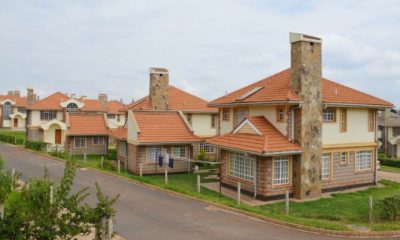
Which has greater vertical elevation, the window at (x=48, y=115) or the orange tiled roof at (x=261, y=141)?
the window at (x=48, y=115)

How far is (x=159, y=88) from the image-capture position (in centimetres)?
3406

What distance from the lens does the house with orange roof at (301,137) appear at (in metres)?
20.0

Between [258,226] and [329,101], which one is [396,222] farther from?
[329,101]

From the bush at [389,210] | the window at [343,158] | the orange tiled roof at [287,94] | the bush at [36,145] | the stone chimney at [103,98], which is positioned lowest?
the bush at [389,210]

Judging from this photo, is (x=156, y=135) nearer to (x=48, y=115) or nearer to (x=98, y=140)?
(x=98, y=140)

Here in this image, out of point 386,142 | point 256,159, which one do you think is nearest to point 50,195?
point 256,159

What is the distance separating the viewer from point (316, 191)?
20.8 meters

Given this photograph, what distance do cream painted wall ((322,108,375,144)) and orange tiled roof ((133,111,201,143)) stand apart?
32.7ft

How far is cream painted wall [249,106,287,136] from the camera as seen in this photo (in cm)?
2108

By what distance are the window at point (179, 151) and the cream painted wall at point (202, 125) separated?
689 centimetres

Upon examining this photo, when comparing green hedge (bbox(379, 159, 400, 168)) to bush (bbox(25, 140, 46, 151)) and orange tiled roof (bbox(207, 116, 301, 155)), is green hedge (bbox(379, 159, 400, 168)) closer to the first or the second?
orange tiled roof (bbox(207, 116, 301, 155))

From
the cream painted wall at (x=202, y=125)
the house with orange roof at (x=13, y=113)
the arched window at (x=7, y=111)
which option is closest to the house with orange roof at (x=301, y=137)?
the cream painted wall at (x=202, y=125)

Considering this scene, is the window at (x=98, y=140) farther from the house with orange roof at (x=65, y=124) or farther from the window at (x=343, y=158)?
the window at (x=343, y=158)

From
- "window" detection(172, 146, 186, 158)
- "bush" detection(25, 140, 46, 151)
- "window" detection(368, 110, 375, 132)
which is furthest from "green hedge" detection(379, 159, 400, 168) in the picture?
"bush" detection(25, 140, 46, 151)
